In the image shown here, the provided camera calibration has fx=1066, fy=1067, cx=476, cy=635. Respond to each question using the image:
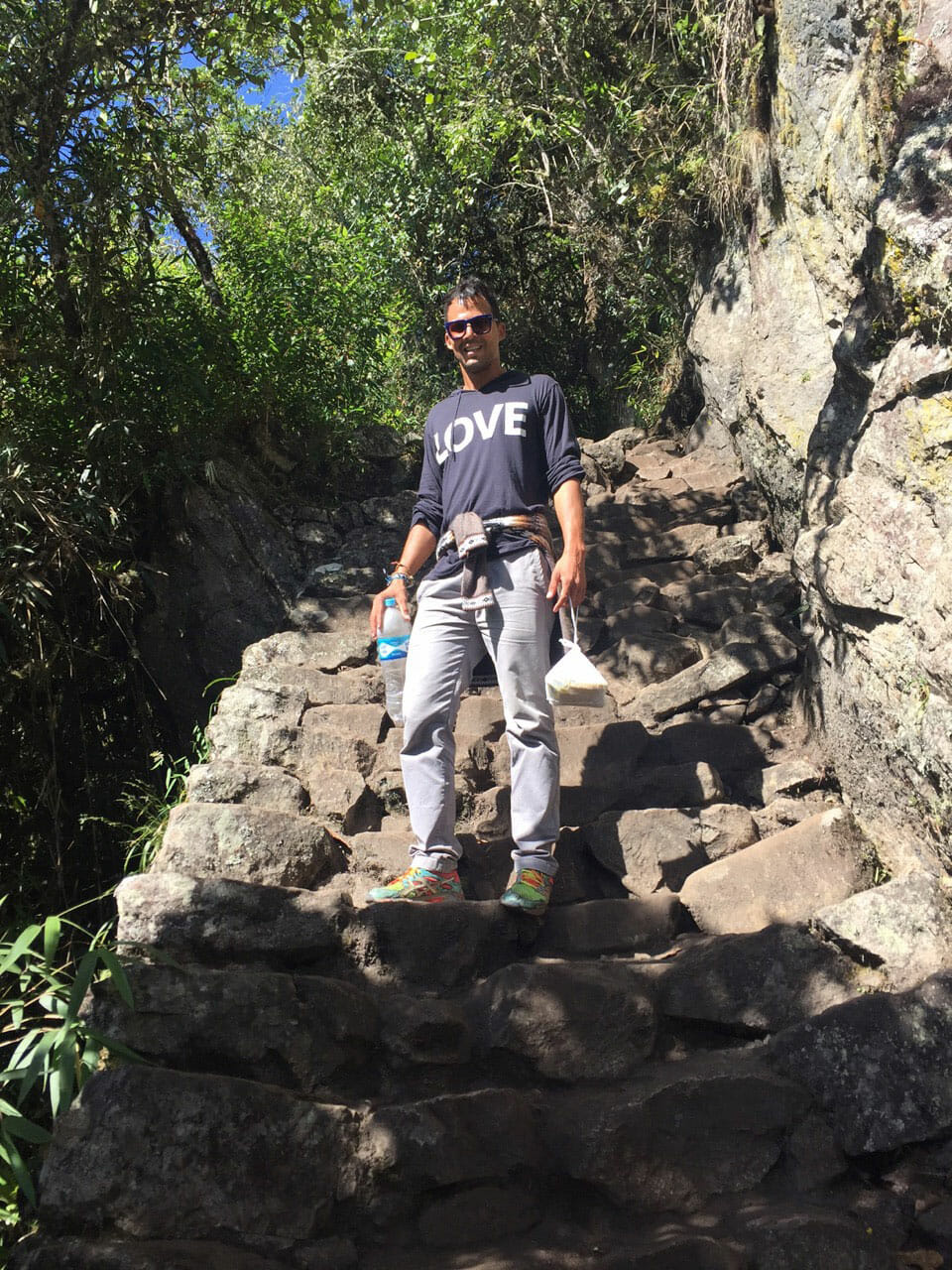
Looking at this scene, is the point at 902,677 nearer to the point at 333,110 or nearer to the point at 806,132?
the point at 806,132

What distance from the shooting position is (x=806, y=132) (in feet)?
20.3

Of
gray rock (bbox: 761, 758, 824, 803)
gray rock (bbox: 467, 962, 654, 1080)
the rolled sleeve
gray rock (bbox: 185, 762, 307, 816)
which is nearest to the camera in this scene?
gray rock (bbox: 467, 962, 654, 1080)

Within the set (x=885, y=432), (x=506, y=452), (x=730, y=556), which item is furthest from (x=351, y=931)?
(x=730, y=556)

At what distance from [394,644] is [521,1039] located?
1.52 m

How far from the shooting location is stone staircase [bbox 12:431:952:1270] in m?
2.41

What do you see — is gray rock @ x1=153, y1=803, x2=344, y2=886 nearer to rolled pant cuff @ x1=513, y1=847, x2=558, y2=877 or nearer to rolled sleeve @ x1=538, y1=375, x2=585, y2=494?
rolled pant cuff @ x1=513, y1=847, x2=558, y2=877

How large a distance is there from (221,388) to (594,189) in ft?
14.4

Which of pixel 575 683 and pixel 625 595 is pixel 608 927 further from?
pixel 625 595

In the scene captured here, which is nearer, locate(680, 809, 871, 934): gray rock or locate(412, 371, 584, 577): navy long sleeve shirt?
locate(680, 809, 871, 934): gray rock

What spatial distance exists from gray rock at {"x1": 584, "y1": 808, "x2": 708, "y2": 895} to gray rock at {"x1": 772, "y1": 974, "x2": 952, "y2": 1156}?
973mm

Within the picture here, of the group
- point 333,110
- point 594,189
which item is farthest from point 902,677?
point 333,110

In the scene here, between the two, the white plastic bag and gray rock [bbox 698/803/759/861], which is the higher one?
the white plastic bag

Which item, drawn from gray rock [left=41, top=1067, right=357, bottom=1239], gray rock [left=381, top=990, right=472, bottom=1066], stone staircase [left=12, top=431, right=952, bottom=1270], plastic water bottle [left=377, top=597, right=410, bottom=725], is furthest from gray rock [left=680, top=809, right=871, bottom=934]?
gray rock [left=41, top=1067, right=357, bottom=1239]

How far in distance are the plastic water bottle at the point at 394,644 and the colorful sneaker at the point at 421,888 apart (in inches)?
26.1
